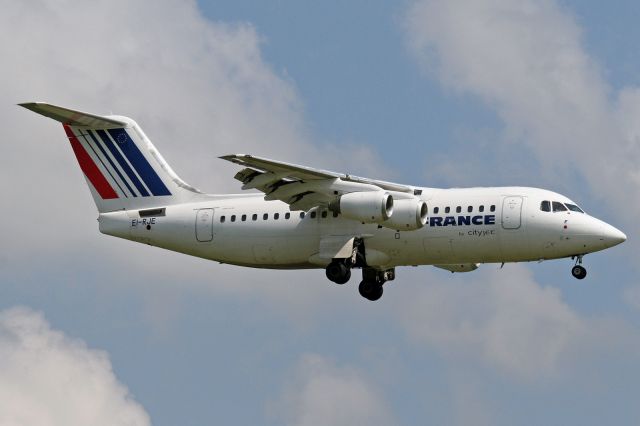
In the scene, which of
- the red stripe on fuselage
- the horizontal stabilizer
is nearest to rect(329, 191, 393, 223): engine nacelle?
the red stripe on fuselage

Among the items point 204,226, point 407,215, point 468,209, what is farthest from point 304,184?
point 468,209

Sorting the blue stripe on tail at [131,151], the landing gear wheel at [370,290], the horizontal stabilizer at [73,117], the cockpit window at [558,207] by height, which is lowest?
the landing gear wheel at [370,290]

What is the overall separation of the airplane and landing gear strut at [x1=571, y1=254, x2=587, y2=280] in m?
0.03

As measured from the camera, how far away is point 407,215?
112 ft

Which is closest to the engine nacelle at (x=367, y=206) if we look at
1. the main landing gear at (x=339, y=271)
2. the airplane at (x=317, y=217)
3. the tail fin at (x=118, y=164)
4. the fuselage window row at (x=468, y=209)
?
the airplane at (x=317, y=217)

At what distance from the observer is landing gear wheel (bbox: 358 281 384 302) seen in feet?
123

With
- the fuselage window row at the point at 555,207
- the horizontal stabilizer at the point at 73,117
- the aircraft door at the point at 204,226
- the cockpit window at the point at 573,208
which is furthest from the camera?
the aircraft door at the point at 204,226

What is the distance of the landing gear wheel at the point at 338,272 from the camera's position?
35.7m

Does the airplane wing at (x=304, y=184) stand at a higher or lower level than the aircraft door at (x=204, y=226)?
higher

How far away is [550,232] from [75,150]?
Answer: 43.4 ft

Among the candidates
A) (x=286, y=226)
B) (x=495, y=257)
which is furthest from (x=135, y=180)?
(x=495, y=257)

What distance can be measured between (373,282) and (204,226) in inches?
181

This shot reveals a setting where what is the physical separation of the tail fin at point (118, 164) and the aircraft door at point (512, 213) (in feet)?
29.3

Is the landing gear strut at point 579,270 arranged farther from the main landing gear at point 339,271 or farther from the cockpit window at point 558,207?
the main landing gear at point 339,271
